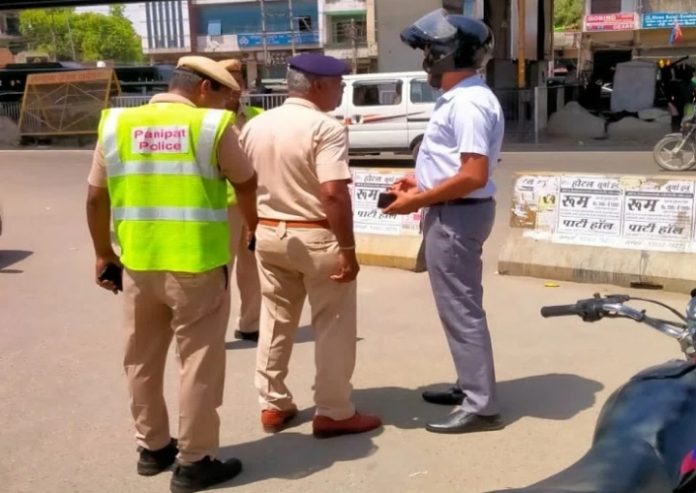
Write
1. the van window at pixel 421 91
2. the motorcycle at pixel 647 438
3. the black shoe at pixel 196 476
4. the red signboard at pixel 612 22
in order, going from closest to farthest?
the motorcycle at pixel 647 438 → the black shoe at pixel 196 476 → the van window at pixel 421 91 → the red signboard at pixel 612 22

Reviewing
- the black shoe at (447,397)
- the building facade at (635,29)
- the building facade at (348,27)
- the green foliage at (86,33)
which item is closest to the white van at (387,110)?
the black shoe at (447,397)

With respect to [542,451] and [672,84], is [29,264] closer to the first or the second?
[542,451]

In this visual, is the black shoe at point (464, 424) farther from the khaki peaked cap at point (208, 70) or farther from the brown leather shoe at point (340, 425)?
the khaki peaked cap at point (208, 70)

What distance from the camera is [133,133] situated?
3615 millimetres

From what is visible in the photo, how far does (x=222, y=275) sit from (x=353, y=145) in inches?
595

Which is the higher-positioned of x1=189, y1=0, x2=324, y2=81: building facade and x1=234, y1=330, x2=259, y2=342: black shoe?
x1=189, y1=0, x2=324, y2=81: building facade

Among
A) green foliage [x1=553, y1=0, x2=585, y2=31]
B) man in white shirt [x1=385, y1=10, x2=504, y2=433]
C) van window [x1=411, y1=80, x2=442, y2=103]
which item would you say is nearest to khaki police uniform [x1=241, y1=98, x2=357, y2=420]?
man in white shirt [x1=385, y1=10, x2=504, y2=433]

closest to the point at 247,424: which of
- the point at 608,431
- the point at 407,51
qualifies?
the point at 608,431

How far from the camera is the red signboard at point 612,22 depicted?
171 feet

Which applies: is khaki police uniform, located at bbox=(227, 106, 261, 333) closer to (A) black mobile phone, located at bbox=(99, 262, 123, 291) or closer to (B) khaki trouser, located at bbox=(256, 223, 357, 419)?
(B) khaki trouser, located at bbox=(256, 223, 357, 419)

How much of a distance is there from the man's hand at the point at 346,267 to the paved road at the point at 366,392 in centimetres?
86

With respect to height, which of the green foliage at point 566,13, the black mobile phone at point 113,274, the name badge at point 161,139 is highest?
the green foliage at point 566,13

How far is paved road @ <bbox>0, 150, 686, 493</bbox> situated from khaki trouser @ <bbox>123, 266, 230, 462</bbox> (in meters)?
0.38

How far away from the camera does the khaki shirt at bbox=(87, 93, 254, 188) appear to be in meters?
3.62
